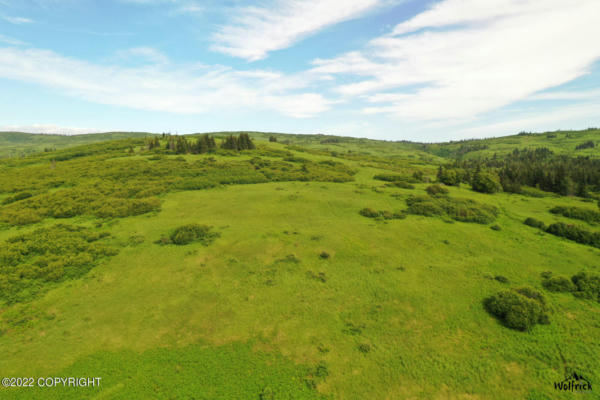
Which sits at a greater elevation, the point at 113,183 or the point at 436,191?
the point at 436,191

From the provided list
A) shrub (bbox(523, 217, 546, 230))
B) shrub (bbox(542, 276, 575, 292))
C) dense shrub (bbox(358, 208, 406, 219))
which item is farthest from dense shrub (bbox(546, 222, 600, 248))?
dense shrub (bbox(358, 208, 406, 219))

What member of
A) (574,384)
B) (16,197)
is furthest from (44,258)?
(574,384)

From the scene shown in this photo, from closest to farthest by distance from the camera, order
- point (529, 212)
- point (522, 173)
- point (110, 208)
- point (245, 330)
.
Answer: point (245, 330)
point (110, 208)
point (529, 212)
point (522, 173)

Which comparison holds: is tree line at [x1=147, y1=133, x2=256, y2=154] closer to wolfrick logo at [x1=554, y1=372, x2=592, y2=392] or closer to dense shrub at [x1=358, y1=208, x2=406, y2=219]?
dense shrub at [x1=358, y1=208, x2=406, y2=219]

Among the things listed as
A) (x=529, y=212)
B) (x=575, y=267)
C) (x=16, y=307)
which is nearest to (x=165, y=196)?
(x=16, y=307)

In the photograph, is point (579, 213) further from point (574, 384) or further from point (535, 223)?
point (574, 384)

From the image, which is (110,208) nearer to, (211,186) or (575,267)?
(211,186)
